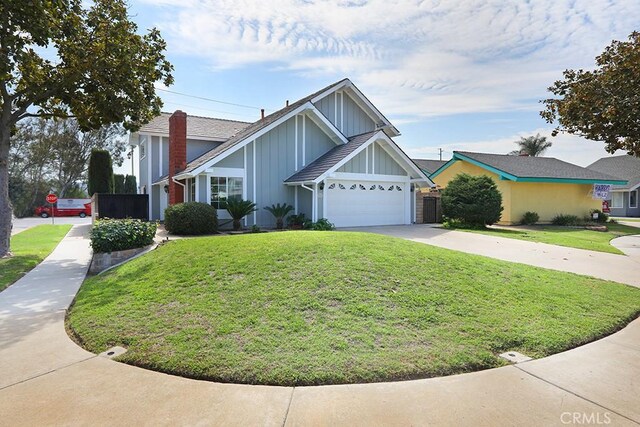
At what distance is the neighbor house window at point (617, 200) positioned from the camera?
34.8 meters

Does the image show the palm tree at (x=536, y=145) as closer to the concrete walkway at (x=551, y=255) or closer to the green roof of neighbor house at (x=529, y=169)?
the green roof of neighbor house at (x=529, y=169)

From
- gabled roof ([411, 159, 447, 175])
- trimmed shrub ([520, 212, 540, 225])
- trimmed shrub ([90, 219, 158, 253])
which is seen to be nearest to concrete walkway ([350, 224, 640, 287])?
trimmed shrub ([520, 212, 540, 225])

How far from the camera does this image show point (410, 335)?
4.41 meters

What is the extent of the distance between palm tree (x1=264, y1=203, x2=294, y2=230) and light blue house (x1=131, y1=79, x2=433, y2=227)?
681mm

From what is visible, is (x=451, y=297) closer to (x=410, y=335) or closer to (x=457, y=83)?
(x=410, y=335)

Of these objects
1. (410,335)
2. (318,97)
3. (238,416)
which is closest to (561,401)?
(410,335)

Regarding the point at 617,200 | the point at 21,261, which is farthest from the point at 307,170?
the point at 617,200

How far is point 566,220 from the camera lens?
22984 mm

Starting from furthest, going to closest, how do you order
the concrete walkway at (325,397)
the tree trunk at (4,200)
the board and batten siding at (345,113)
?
the board and batten siding at (345,113), the tree trunk at (4,200), the concrete walkway at (325,397)

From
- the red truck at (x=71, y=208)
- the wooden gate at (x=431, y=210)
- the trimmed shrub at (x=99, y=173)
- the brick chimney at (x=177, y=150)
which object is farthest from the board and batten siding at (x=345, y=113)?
the red truck at (x=71, y=208)

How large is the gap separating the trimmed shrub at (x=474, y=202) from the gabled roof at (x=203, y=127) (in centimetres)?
1387

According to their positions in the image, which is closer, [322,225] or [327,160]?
[322,225]

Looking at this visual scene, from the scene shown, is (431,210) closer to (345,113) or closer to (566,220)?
(345,113)

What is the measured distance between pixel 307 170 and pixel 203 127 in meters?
9.52
